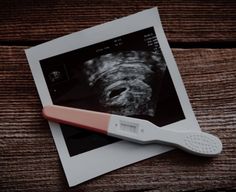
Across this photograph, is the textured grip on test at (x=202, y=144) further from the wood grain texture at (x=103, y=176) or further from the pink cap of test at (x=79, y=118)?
the pink cap of test at (x=79, y=118)

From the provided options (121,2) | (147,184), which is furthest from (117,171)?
(121,2)

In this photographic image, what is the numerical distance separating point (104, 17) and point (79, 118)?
171 millimetres

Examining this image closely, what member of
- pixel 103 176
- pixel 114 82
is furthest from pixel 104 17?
pixel 103 176

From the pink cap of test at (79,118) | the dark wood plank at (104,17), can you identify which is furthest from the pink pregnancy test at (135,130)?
the dark wood plank at (104,17)

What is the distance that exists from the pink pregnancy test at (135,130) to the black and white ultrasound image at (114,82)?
0.04ft

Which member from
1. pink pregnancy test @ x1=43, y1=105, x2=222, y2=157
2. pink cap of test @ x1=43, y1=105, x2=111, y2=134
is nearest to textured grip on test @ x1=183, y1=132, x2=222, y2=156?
pink pregnancy test @ x1=43, y1=105, x2=222, y2=157

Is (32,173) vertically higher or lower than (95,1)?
lower

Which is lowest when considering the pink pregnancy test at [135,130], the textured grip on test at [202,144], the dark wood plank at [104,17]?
the textured grip on test at [202,144]

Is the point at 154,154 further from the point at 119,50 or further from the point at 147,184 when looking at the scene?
the point at 119,50

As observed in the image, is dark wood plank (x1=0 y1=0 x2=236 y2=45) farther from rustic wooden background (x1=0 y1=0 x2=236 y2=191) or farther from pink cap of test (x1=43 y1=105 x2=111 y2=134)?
pink cap of test (x1=43 y1=105 x2=111 y2=134)

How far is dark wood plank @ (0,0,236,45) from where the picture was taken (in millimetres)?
729

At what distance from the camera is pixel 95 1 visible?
74cm

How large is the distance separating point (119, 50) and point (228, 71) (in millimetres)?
179

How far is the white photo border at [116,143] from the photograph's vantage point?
691mm
